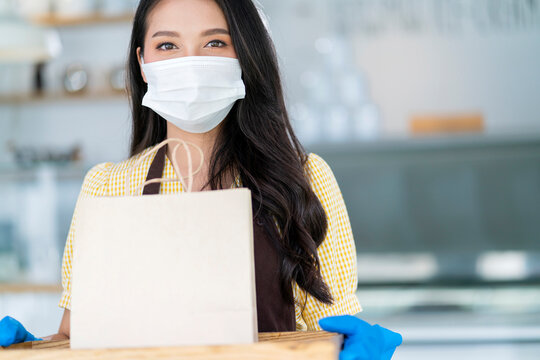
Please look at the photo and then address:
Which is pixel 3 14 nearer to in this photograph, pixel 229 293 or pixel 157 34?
pixel 157 34

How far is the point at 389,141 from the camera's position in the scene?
2.90 meters

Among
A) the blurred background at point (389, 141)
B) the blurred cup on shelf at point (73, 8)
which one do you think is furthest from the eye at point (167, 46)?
the blurred cup on shelf at point (73, 8)

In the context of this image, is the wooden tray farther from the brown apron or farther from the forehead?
the forehead

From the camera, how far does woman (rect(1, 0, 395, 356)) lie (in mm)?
1036

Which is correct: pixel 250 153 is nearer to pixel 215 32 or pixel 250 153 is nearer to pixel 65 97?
pixel 215 32

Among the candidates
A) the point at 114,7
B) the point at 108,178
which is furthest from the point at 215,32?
the point at 114,7

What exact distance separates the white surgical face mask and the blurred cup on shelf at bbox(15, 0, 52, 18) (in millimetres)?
2536

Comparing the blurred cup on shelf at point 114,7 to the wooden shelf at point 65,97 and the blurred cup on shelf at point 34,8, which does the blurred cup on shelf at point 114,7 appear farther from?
the wooden shelf at point 65,97

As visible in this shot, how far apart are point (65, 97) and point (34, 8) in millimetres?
461

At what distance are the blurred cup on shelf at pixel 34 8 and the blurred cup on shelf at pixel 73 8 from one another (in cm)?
4

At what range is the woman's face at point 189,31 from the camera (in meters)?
1.04

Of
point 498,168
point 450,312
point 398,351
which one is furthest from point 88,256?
point 498,168

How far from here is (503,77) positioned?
3.41 metres

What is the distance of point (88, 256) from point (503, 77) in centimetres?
309
